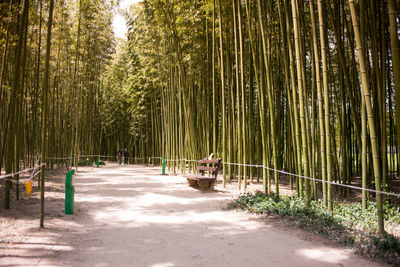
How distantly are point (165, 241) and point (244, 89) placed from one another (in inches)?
124

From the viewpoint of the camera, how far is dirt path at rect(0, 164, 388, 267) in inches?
81.0

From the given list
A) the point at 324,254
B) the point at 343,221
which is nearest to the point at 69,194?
the point at 324,254

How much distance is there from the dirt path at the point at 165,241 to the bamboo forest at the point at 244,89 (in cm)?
45

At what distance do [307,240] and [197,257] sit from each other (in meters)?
1.04

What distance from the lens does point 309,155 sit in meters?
3.74

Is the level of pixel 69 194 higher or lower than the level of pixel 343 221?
higher

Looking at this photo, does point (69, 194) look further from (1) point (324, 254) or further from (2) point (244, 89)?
(2) point (244, 89)

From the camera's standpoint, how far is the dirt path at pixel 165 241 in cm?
206

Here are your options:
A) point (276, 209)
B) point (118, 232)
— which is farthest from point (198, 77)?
point (118, 232)

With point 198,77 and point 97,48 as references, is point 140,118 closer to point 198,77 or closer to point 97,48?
point 97,48

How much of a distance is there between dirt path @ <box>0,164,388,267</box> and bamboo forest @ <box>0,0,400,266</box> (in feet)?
1.49

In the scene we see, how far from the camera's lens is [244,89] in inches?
194

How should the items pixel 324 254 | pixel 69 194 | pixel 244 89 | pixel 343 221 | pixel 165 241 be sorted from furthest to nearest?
pixel 244 89 → pixel 69 194 → pixel 343 221 → pixel 165 241 → pixel 324 254

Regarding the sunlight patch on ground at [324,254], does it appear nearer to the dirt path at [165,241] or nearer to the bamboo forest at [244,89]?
the dirt path at [165,241]
